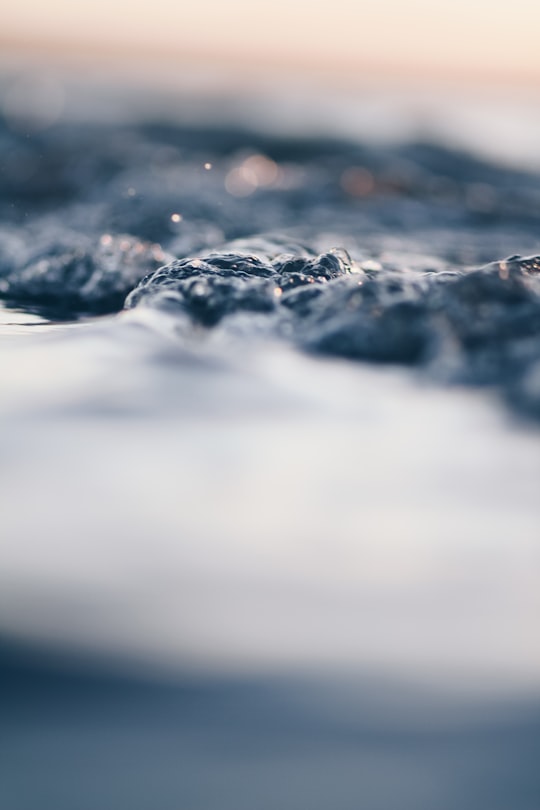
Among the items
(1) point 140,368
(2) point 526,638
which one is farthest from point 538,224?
(2) point 526,638

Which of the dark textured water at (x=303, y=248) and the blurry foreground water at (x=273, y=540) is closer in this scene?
the blurry foreground water at (x=273, y=540)

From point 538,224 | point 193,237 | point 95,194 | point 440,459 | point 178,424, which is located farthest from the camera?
point 95,194

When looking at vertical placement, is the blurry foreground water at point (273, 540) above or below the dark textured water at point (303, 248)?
below

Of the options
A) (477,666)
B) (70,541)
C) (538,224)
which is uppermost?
(538,224)

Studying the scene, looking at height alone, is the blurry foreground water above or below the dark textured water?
below

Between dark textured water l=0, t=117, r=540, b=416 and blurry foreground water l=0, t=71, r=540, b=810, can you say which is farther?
dark textured water l=0, t=117, r=540, b=416

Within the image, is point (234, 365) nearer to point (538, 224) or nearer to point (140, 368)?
point (140, 368)

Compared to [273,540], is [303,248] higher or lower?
higher

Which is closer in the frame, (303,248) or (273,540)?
(273,540)
